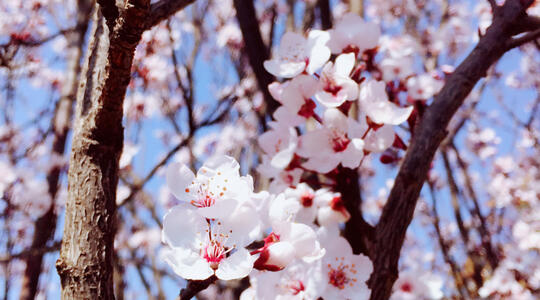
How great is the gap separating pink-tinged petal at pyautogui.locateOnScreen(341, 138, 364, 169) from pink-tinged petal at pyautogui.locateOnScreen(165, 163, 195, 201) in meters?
0.43

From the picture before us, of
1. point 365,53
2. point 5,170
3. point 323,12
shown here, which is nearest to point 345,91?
point 365,53

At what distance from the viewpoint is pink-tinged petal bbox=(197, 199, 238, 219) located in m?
0.71

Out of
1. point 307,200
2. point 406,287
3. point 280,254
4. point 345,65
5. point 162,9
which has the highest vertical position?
point 162,9

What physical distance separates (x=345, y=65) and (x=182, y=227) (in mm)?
596

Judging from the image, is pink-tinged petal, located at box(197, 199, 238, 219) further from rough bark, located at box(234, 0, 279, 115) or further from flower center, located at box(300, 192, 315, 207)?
rough bark, located at box(234, 0, 279, 115)

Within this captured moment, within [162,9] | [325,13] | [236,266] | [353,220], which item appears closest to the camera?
[236,266]

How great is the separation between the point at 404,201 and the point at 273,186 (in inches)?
14.7

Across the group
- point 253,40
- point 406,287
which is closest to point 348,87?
point 253,40

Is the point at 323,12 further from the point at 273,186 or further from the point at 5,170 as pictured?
the point at 5,170

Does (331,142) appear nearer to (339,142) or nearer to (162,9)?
(339,142)

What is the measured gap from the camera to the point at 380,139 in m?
1.12

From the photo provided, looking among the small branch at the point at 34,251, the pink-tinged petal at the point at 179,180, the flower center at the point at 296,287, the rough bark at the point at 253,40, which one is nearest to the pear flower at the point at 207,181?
the pink-tinged petal at the point at 179,180

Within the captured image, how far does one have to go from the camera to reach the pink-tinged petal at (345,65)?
1068 millimetres

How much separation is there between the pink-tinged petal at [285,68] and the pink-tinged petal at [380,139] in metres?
0.26
